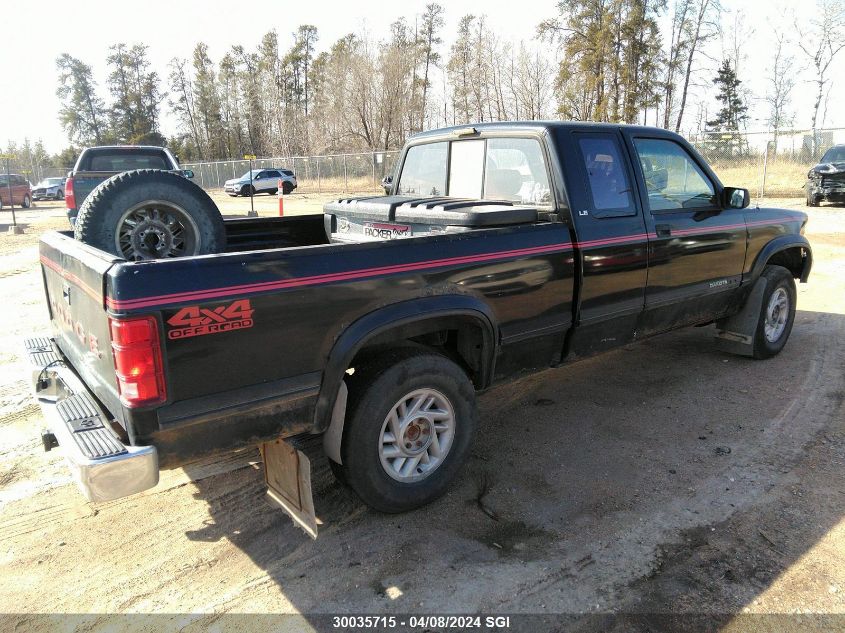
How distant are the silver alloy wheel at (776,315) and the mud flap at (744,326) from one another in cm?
19

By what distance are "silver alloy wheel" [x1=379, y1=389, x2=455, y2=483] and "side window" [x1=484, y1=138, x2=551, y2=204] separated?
1541 millimetres

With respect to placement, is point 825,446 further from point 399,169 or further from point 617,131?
point 399,169

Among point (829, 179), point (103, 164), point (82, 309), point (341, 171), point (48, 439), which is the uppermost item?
point (103, 164)

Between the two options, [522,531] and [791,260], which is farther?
[791,260]

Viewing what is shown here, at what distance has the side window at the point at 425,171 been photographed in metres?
4.86

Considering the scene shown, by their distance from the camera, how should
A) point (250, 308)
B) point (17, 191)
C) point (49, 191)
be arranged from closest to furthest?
point (250, 308), point (17, 191), point (49, 191)

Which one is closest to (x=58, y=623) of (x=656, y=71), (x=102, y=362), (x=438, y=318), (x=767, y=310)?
(x=102, y=362)

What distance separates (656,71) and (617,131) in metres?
34.0

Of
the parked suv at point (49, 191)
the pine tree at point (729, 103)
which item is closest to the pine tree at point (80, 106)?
the parked suv at point (49, 191)

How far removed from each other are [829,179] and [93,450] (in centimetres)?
1971

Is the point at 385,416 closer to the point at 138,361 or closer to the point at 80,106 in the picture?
the point at 138,361

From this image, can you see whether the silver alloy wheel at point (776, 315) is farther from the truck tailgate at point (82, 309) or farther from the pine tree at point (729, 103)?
the pine tree at point (729, 103)

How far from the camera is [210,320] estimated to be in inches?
98.7

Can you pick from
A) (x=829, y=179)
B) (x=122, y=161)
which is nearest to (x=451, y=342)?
(x=122, y=161)
